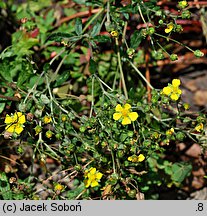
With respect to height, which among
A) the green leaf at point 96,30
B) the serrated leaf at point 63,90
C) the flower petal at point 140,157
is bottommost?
the flower petal at point 140,157

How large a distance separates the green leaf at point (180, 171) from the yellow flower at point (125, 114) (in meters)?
0.70

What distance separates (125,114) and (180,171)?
75 cm

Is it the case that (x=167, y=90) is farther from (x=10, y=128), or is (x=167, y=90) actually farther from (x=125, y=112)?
(x=10, y=128)

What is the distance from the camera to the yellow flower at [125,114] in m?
2.59

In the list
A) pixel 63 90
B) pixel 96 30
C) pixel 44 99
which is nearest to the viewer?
pixel 44 99

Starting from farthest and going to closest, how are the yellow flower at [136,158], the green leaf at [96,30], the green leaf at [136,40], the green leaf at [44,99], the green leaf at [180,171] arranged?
the green leaf at [180,171] < the green leaf at [96,30] < the green leaf at [136,40] < the green leaf at [44,99] < the yellow flower at [136,158]

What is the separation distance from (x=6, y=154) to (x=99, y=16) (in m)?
1.13

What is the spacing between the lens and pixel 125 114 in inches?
102

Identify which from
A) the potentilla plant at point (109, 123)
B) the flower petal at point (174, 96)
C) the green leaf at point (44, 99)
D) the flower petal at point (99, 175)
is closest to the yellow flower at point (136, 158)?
the potentilla plant at point (109, 123)

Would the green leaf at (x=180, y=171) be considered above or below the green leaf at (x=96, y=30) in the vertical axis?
below

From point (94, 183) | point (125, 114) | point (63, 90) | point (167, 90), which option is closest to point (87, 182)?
point (94, 183)

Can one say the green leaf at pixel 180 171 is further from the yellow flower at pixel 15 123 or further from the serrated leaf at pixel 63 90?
the yellow flower at pixel 15 123
